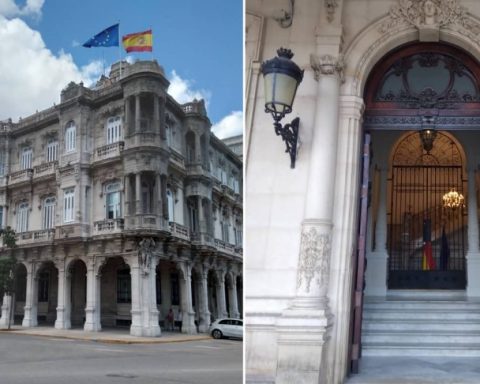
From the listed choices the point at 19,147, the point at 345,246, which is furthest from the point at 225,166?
the point at 345,246

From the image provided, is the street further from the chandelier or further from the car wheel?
the chandelier

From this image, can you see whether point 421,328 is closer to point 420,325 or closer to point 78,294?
point 420,325

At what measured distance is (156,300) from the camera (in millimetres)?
3035

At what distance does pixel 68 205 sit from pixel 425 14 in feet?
9.48

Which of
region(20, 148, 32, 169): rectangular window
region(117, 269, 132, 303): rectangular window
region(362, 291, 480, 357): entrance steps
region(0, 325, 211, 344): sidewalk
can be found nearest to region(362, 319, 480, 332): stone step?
region(362, 291, 480, 357): entrance steps

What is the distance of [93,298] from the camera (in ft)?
10.1

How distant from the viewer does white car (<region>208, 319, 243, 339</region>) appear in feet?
10.4

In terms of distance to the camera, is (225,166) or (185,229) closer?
(185,229)

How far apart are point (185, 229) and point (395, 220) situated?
555 cm

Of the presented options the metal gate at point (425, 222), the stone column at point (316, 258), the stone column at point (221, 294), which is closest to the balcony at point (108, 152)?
the stone column at point (221, 294)

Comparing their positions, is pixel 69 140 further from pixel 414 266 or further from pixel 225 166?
pixel 414 266

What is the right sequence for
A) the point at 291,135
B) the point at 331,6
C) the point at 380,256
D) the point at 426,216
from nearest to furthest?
the point at 291,135 → the point at 331,6 → the point at 380,256 → the point at 426,216

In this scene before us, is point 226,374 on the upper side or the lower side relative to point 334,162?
lower

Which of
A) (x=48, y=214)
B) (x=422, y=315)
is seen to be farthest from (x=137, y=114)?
(x=422, y=315)
